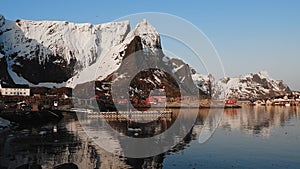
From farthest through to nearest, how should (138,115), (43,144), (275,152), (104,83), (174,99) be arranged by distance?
(104,83) → (174,99) → (138,115) → (43,144) → (275,152)

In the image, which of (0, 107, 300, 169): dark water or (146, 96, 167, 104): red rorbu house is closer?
(0, 107, 300, 169): dark water

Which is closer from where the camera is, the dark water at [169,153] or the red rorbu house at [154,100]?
the dark water at [169,153]

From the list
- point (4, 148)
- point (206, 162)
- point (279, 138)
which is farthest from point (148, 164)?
point (279, 138)

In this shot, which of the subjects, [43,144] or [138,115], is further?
[138,115]

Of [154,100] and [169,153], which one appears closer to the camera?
[169,153]

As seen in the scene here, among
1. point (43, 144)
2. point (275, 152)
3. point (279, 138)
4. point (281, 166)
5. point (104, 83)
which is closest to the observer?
point (281, 166)

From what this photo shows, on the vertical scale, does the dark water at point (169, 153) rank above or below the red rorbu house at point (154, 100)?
below

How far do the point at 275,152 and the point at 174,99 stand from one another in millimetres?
138067

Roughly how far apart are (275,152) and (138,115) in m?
48.6

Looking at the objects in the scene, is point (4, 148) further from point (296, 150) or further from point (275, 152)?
point (296, 150)

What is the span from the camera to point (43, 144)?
3547 cm

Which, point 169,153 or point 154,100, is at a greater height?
point 154,100

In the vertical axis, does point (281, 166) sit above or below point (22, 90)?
below

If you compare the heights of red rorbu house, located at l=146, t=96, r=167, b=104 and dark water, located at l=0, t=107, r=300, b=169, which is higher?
red rorbu house, located at l=146, t=96, r=167, b=104
